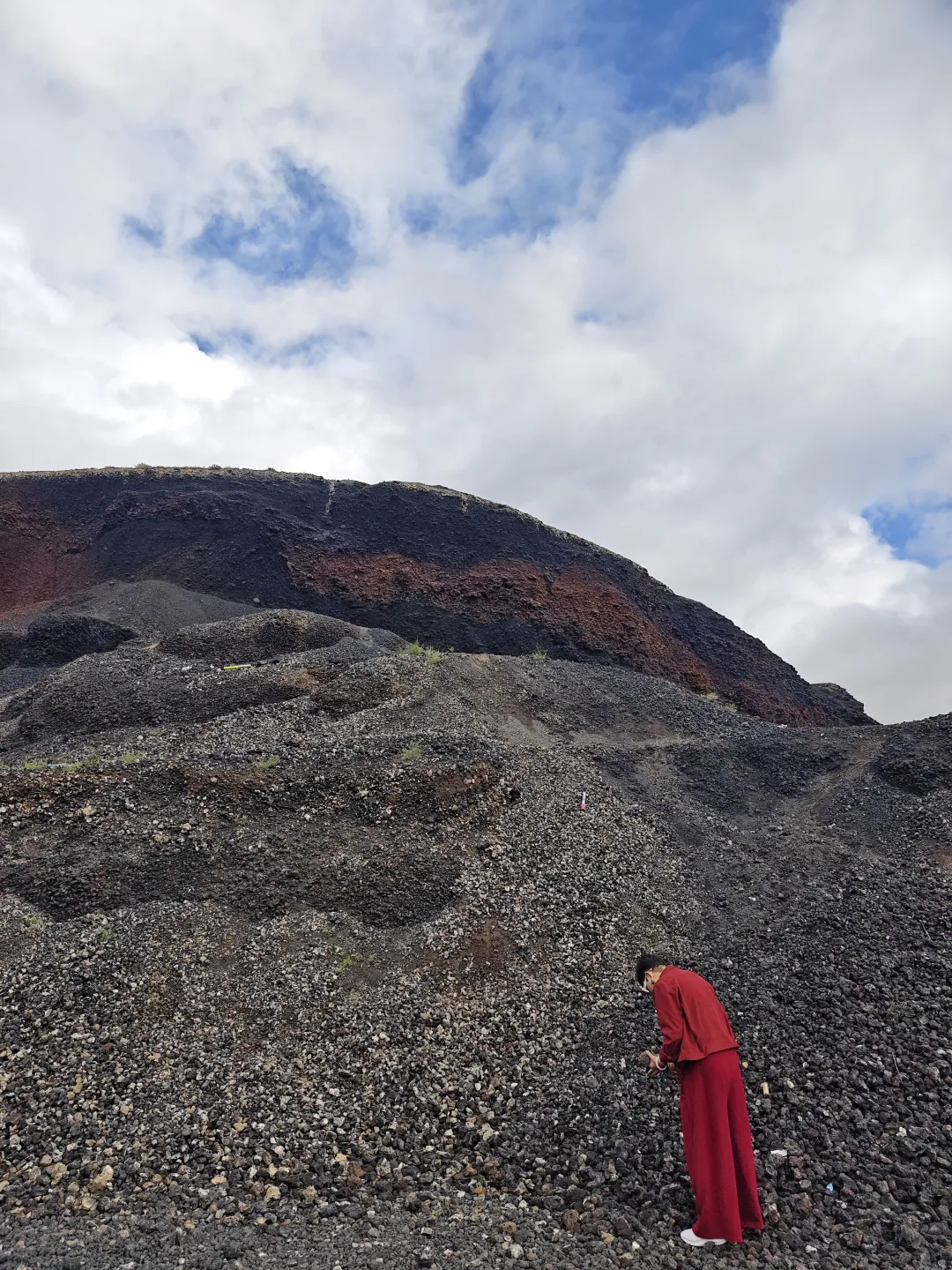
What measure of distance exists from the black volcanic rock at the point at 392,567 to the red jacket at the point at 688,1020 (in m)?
18.4

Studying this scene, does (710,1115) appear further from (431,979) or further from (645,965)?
(431,979)

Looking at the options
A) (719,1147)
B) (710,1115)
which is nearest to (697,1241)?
(719,1147)

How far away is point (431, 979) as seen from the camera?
22.9 feet

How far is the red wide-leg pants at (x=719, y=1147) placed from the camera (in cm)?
432

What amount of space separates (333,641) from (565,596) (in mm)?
10495

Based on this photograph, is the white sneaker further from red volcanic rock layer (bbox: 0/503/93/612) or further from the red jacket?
red volcanic rock layer (bbox: 0/503/93/612)

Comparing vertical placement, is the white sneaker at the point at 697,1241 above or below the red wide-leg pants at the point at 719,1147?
below

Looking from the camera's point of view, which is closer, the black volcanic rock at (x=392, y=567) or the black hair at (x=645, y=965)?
the black hair at (x=645, y=965)

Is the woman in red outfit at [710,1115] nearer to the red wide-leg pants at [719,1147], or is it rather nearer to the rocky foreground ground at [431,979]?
the red wide-leg pants at [719,1147]

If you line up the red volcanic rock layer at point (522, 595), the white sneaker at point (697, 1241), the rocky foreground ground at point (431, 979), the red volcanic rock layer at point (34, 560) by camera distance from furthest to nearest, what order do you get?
the red volcanic rock layer at point (34, 560) < the red volcanic rock layer at point (522, 595) < the rocky foreground ground at point (431, 979) < the white sneaker at point (697, 1241)

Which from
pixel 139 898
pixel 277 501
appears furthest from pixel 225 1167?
pixel 277 501

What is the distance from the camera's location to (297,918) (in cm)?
780

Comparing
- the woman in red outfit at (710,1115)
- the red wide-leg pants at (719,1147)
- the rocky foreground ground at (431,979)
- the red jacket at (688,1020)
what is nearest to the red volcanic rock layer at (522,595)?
the rocky foreground ground at (431,979)

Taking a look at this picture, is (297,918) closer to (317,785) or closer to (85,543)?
(317,785)
